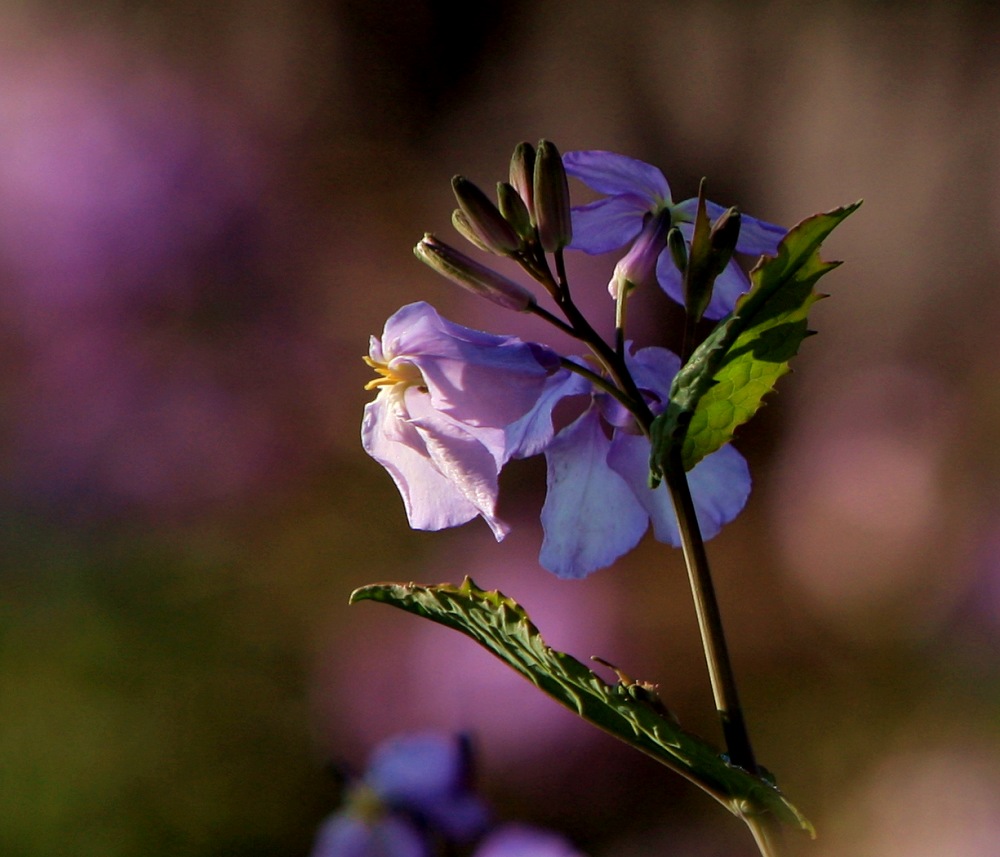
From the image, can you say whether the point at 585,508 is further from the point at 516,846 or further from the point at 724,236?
the point at 516,846

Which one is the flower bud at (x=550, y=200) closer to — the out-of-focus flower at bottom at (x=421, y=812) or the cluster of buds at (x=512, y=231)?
the cluster of buds at (x=512, y=231)

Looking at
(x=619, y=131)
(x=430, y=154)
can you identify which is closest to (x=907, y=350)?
(x=619, y=131)

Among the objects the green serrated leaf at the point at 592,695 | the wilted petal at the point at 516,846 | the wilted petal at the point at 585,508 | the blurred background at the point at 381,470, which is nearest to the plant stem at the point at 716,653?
the green serrated leaf at the point at 592,695

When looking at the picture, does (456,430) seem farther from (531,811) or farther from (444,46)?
(444,46)

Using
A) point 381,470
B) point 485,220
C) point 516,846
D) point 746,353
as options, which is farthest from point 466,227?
point 381,470

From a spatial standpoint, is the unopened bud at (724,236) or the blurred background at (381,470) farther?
the blurred background at (381,470)
